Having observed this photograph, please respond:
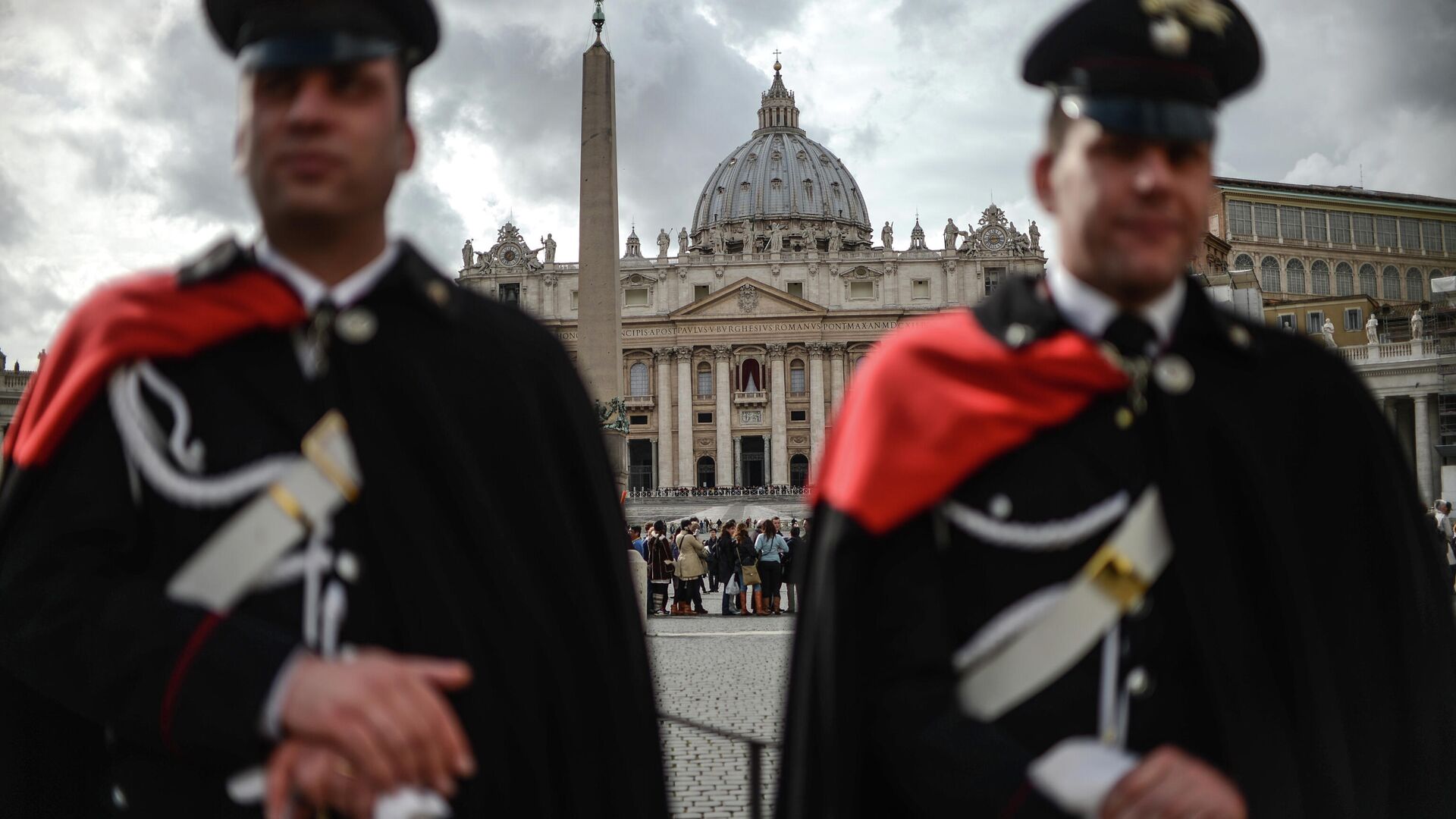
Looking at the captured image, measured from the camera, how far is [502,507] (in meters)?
1.85

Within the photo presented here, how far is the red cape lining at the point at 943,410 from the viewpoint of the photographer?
1827 millimetres

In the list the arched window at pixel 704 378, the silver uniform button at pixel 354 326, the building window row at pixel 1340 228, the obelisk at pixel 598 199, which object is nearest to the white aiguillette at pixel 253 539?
the silver uniform button at pixel 354 326

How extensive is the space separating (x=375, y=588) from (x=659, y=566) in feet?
63.9

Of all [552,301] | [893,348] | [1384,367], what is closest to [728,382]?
[552,301]

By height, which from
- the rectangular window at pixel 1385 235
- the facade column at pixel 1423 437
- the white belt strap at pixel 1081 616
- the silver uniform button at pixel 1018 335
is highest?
the rectangular window at pixel 1385 235

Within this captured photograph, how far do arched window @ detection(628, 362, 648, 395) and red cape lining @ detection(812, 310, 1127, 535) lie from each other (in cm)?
7274

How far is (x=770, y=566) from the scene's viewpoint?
1967 centimetres

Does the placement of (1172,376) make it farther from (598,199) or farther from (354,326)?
(598,199)

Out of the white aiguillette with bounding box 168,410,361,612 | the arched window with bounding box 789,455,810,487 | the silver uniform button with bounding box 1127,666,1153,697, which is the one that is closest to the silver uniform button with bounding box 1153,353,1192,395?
the silver uniform button with bounding box 1127,666,1153,697

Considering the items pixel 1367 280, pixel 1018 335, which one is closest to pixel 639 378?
pixel 1367 280

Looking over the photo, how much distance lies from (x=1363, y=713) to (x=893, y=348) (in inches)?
33.0

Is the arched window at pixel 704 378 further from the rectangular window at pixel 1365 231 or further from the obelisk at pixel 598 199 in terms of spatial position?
the obelisk at pixel 598 199

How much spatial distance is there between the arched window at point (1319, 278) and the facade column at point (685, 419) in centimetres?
3248

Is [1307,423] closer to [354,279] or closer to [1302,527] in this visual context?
[1302,527]
